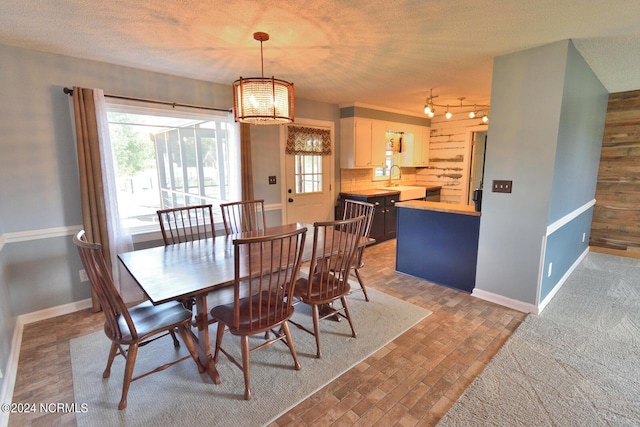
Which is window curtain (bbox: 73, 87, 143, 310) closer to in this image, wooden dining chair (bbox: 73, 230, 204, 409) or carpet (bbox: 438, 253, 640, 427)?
wooden dining chair (bbox: 73, 230, 204, 409)

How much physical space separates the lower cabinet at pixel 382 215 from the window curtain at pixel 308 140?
90 centimetres

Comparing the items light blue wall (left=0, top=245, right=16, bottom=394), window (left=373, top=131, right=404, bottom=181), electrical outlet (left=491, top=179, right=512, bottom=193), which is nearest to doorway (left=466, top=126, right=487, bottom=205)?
window (left=373, top=131, right=404, bottom=181)

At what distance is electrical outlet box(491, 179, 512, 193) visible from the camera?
2785mm

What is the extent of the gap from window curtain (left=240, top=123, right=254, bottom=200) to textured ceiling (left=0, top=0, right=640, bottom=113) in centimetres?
68

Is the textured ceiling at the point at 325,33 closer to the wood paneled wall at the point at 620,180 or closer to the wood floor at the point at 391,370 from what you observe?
the wood paneled wall at the point at 620,180

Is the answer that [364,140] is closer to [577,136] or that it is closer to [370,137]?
[370,137]

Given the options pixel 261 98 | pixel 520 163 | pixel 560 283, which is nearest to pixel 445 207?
pixel 520 163

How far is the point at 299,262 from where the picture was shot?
1.90m

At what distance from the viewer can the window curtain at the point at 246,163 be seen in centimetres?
370

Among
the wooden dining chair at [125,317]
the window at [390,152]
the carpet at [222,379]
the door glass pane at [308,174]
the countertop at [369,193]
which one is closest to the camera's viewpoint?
the wooden dining chair at [125,317]

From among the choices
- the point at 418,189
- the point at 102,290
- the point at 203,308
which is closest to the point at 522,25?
the point at 203,308

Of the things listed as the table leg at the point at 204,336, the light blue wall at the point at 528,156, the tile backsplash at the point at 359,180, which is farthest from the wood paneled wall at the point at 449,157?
the table leg at the point at 204,336

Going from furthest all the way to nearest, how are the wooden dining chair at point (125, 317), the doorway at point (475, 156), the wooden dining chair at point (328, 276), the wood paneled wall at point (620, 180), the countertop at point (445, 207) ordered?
1. the doorway at point (475, 156)
2. the wood paneled wall at point (620, 180)
3. the countertop at point (445, 207)
4. the wooden dining chair at point (328, 276)
5. the wooden dining chair at point (125, 317)

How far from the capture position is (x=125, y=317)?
1.65 metres
